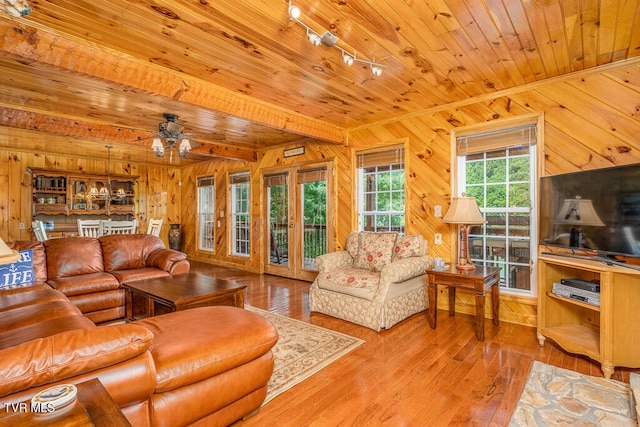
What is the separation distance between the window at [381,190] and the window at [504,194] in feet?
2.66

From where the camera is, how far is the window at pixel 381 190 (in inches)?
169

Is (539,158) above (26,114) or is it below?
below

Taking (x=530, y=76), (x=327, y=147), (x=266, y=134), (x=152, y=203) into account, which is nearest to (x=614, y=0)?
(x=530, y=76)

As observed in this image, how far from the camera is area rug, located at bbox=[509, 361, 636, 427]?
176 cm

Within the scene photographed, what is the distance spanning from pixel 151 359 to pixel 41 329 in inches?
40.1

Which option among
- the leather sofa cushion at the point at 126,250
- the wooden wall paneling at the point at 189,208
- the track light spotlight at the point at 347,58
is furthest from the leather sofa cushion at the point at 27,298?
the wooden wall paneling at the point at 189,208

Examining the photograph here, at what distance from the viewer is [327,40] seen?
213cm

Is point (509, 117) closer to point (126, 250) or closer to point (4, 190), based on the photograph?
point (126, 250)

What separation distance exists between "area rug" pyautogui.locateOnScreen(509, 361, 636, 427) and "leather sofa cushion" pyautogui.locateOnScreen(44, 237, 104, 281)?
4.24 metres

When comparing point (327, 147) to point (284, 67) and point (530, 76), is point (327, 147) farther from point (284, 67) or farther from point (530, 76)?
point (530, 76)

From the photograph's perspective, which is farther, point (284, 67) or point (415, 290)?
point (415, 290)

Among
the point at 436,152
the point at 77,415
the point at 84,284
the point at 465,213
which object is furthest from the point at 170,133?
the point at 77,415

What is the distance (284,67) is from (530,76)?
7.64ft

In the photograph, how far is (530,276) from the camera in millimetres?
3318
